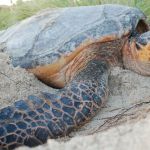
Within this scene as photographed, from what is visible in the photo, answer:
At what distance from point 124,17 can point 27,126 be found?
1390 millimetres

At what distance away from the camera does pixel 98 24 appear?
373 cm

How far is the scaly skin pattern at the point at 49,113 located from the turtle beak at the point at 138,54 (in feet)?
1.78

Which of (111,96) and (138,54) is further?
(138,54)

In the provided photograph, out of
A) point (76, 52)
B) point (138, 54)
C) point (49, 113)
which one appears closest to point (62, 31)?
point (76, 52)

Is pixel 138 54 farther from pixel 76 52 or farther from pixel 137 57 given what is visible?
pixel 76 52

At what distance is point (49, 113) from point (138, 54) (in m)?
1.11

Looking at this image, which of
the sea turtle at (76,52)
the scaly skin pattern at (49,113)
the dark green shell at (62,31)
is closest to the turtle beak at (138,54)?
the sea turtle at (76,52)

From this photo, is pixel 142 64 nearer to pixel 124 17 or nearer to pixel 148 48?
pixel 148 48

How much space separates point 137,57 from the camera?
382 centimetres

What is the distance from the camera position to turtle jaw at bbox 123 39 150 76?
3764mm

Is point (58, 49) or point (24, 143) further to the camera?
point (58, 49)

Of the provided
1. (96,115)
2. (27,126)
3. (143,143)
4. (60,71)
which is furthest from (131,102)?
(143,143)

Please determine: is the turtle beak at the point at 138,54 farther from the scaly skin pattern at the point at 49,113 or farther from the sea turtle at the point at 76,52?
the scaly skin pattern at the point at 49,113

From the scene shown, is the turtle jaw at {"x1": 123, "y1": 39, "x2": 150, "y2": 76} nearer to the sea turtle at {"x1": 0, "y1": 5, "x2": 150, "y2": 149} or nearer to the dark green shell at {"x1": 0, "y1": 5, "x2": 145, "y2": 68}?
the sea turtle at {"x1": 0, "y1": 5, "x2": 150, "y2": 149}
